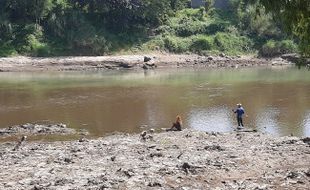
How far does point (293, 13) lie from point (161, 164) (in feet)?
30.3

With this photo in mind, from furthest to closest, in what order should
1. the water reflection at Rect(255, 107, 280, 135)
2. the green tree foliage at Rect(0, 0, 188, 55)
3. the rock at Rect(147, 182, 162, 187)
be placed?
the green tree foliage at Rect(0, 0, 188, 55), the water reflection at Rect(255, 107, 280, 135), the rock at Rect(147, 182, 162, 187)

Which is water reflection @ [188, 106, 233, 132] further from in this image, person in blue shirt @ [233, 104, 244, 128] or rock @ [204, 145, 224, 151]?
rock @ [204, 145, 224, 151]

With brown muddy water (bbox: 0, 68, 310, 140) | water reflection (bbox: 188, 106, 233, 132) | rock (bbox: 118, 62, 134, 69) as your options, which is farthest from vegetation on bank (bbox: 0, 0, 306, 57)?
water reflection (bbox: 188, 106, 233, 132)

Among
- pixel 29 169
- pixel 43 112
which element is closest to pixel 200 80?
pixel 43 112

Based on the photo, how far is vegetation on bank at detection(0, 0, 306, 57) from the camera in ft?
245

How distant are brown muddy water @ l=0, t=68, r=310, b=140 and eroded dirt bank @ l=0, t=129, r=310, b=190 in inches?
250

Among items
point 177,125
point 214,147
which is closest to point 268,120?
point 177,125

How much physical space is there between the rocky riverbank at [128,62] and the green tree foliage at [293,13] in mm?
57530

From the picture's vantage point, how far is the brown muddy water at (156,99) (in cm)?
3434

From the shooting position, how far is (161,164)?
19.9 meters

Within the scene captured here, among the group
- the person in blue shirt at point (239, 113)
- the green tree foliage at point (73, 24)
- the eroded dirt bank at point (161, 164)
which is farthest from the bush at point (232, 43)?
the eroded dirt bank at point (161, 164)

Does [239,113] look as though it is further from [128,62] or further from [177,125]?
[128,62]

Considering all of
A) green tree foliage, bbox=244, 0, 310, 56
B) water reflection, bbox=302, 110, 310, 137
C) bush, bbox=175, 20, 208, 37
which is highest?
bush, bbox=175, 20, 208, 37

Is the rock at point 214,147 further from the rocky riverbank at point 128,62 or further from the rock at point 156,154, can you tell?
the rocky riverbank at point 128,62
